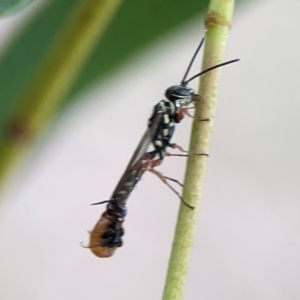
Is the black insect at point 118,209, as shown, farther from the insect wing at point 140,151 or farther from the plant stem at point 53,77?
the plant stem at point 53,77

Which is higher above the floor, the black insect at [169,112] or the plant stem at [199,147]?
the black insect at [169,112]

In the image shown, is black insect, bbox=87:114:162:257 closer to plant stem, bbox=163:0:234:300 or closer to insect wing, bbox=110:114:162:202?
insect wing, bbox=110:114:162:202

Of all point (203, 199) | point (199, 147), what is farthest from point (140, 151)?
point (203, 199)

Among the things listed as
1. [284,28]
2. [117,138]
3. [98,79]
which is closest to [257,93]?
[284,28]

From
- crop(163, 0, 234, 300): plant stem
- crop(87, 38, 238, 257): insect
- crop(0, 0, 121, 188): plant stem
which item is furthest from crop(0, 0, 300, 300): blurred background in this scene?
crop(163, 0, 234, 300): plant stem

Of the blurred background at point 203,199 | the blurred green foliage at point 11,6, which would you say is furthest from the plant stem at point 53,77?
the blurred background at point 203,199

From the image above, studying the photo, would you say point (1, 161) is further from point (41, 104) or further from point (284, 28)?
point (284, 28)

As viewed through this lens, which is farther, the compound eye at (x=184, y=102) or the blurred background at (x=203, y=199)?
the blurred background at (x=203, y=199)
